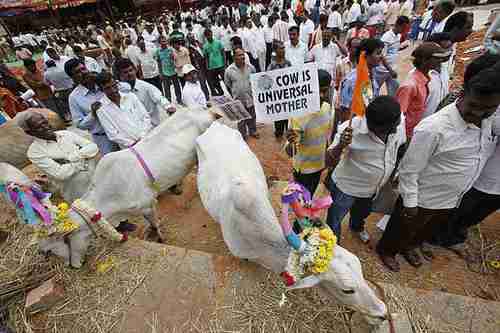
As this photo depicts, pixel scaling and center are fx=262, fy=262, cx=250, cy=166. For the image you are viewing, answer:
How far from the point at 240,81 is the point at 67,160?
362 centimetres

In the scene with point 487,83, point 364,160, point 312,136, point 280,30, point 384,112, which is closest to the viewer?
point 487,83

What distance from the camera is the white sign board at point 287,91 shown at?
2680 mm

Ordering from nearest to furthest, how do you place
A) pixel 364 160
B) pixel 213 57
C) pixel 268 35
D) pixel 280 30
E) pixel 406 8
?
1. pixel 364 160
2. pixel 213 57
3. pixel 280 30
4. pixel 268 35
5. pixel 406 8

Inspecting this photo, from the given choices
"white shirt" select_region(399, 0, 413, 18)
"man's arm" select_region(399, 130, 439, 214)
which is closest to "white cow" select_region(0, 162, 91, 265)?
"man's arm" select_region(399, 130, 439, 214)

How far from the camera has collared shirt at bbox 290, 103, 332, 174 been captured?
306 centimetres

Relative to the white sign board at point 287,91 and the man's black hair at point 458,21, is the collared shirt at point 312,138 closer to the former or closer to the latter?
the white sign board at point 287,91

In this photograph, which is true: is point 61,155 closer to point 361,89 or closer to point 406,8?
point 361,89

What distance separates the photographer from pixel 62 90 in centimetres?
757

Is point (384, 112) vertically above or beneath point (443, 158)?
above

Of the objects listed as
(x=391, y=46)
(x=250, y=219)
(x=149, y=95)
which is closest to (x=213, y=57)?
(x=149, y=95)

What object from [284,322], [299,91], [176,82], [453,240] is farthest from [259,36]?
[284,322]

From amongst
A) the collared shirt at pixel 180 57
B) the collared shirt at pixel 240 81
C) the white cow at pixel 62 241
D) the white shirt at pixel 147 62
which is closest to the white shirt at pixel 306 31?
the collared shirt at pixel 180 57

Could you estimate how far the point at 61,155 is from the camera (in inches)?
125

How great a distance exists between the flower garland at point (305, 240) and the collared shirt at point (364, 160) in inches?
31.6
